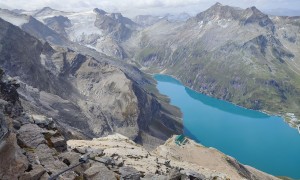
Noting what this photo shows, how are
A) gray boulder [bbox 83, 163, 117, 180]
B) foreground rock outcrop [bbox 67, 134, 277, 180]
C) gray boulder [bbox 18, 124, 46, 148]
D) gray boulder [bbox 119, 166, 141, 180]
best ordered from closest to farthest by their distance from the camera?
gray boulder [bbox 83, 163, 117, 180] < gray boulder [bbox 18, 124, 46, 148] < gray boulder [bbox 119, 166, 141, 180] < foreground rock outcrop [bbox 67, 134, 277, 180]

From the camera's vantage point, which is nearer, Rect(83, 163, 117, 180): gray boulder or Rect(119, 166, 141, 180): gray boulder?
Rect(83, 163, 117, 180): gray boulder

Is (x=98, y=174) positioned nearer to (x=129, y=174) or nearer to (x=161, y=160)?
(x=129, y=174)

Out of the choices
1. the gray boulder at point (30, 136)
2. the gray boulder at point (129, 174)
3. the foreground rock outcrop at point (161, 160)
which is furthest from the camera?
the foreground rock outcrop at point (161, 160)

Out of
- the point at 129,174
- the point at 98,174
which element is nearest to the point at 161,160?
the point at 129,174

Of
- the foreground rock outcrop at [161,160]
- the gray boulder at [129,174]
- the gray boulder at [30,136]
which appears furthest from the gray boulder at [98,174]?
the gray boulder at [30,136]

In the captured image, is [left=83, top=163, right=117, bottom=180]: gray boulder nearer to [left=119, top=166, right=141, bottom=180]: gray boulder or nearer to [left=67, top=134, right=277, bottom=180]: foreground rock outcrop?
[left=67, top=134, right=277, bottom=180]: foreground rock outcrop

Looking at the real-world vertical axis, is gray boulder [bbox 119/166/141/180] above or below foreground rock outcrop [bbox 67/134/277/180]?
above

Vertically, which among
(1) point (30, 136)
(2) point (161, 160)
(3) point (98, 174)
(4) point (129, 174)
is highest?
(1) point (30, 136)

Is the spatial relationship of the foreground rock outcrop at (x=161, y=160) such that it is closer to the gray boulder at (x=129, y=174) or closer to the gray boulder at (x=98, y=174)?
the gray boulder at (x=129, y=174)

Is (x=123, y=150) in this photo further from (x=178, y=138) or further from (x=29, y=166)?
(x=178, y=138)

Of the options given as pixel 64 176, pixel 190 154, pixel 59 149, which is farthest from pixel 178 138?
pixel 64 176

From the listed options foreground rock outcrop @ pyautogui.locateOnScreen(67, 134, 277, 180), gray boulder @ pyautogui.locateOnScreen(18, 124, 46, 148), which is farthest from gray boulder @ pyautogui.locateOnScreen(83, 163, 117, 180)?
gray boulder @ pyautogui.locateOnScreen(18, 124, 46, 148)
